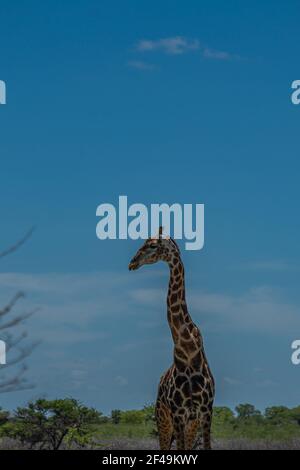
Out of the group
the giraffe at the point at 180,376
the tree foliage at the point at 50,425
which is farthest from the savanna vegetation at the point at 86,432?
the giraffe at the point at 180,376

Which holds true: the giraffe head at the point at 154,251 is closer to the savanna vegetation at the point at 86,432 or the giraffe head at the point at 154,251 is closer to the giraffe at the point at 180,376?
the giraffe at the point at 180,376

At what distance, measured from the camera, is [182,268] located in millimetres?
20250

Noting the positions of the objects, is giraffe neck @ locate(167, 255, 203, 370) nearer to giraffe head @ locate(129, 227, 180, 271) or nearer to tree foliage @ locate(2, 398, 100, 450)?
giraffe head @ locate(129, 227, 180, 271)

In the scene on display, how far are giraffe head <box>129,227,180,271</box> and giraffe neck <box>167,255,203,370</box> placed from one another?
182mm

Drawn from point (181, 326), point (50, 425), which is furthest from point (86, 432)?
point (181, 326)

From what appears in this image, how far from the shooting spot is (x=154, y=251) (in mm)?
19859

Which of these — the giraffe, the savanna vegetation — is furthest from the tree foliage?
the giraffe

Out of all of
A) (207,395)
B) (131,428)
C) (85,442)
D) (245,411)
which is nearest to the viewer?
(207,395)

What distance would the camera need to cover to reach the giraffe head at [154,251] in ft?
64.8

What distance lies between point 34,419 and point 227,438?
4.51 m

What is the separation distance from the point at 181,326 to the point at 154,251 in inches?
56.6
